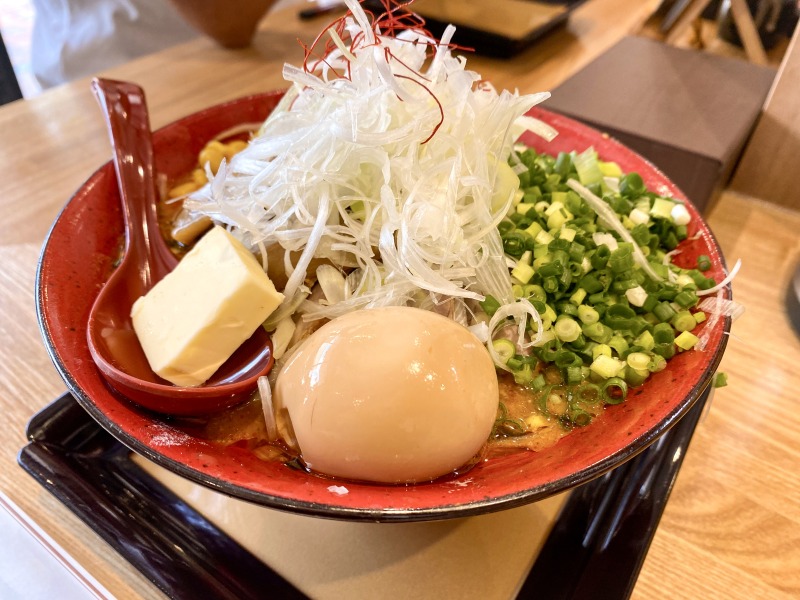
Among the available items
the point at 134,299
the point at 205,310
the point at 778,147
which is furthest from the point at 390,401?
the point at 778,147

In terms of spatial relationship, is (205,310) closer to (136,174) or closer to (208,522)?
(208,522)

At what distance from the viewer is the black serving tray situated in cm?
81

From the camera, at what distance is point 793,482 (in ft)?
3.32

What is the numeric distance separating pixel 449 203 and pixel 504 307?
0.19 metres

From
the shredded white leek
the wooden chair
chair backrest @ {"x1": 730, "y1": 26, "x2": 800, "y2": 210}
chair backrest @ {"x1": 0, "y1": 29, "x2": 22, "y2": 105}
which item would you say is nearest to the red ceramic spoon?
the shredded white leek

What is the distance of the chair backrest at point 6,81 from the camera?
2.25 m

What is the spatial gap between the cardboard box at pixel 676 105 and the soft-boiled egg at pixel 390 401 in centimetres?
99

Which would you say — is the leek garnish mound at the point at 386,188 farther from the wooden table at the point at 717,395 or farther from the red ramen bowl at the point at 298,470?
the wooden table at the point at 717,395

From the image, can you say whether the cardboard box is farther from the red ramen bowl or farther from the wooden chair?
the red ramen bowl

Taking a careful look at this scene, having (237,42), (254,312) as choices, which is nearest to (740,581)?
(254,312)

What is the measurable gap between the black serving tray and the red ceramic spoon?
199 millimetres

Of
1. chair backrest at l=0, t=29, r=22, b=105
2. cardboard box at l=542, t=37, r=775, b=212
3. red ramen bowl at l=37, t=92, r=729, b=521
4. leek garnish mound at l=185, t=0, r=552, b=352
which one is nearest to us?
red ramen bowl at l=37, t=92, r=729, b=521

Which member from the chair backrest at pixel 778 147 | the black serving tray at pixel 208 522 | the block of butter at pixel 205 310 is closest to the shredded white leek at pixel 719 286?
the black serving tray at pixel 208 522

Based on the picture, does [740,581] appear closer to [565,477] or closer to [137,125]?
[565,477]
